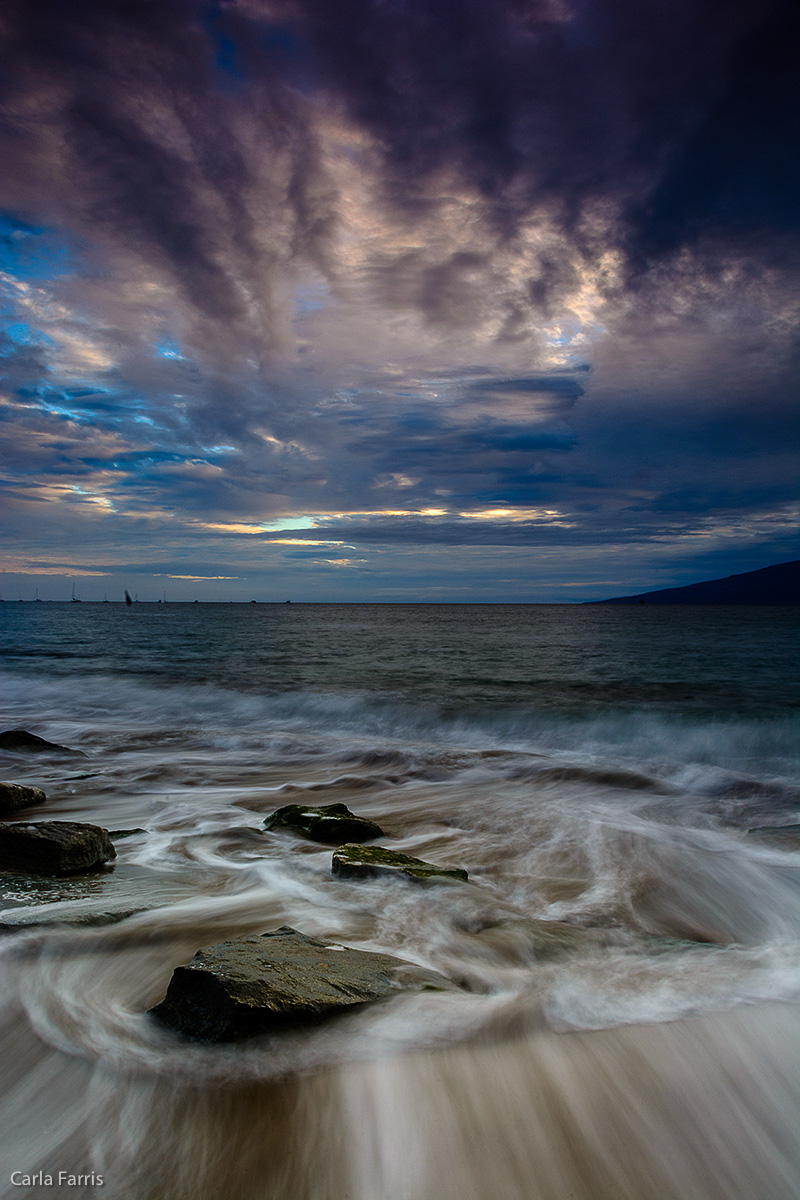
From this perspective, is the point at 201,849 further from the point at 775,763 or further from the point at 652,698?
the point at 652,698

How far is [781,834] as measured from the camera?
22.2ft

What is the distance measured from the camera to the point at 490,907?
15.4ft

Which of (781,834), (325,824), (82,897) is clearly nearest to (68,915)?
(82,897)

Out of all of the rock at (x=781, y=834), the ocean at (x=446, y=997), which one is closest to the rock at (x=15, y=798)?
the ocean at (x=446, y=997)

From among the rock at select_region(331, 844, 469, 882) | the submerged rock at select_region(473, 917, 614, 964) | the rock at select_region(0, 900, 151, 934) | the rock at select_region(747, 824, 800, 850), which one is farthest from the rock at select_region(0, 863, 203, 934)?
the rock at select_region(747, 824, 800, 850)

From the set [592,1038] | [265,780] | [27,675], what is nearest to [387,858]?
[592,1038]

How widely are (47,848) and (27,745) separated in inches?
269

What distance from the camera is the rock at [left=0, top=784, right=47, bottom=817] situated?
661 centimetres

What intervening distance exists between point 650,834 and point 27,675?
24.1m

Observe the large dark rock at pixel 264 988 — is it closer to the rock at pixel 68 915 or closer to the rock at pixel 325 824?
the rock at pixel 68 915

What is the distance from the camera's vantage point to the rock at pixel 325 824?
6281 millimetres

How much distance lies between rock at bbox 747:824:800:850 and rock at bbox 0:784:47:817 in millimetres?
8739

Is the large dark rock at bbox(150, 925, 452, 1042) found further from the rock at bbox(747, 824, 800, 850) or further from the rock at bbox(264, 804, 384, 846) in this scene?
the rock at bbox(747, 824, 800, 850)

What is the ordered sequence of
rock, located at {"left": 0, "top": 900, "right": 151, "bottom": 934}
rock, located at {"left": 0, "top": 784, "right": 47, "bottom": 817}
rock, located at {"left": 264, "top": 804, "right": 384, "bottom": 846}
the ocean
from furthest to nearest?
rock, located at {"left": 0, "top": 784, "right": 47, "bottom": 817} → rock, located at {"left": 264, "top": 804, "right": 384, "bottom": 846} → rock, located at {"left": 0, "top": 900, "right": 151, "bottom": 934} → the ocean
